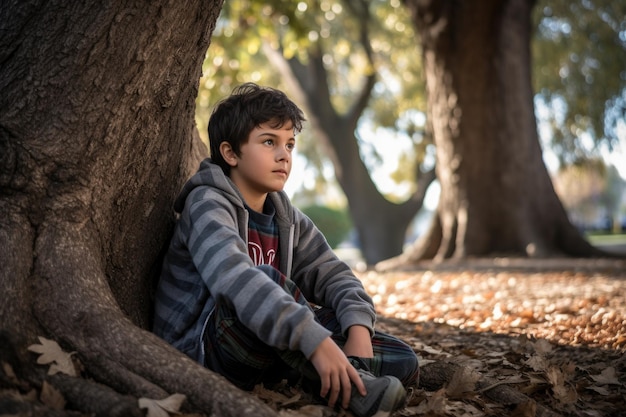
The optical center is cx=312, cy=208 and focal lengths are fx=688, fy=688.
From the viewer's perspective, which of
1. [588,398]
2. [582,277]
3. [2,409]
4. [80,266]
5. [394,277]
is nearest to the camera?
[2,409]

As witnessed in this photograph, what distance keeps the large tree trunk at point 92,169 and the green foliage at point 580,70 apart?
14.0m

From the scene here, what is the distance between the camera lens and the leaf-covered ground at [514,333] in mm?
2809

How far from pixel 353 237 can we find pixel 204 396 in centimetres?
5150

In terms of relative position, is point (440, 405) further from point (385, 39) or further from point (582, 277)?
point (385, 39)

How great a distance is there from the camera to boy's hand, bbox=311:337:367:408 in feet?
7.77

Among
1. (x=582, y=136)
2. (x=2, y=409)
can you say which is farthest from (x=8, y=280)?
(x=582, y=136)

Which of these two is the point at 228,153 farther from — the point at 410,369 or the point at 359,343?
the point at 410,369

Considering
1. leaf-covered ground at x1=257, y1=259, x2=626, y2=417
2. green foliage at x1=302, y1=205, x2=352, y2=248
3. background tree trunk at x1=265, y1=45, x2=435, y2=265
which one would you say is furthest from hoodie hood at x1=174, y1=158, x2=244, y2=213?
green foliage at x1=302, y1=205, x2=352, y2=248

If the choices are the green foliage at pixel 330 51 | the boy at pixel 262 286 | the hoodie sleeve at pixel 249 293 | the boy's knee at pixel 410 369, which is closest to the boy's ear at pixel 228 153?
the boy at pixel 262 286

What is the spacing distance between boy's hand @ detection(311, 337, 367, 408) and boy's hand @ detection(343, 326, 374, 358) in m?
0.34

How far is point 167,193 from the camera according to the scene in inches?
127

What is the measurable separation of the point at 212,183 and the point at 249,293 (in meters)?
0.66

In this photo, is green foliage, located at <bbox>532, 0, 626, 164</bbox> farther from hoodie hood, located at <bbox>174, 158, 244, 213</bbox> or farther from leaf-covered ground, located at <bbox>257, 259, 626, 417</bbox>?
hoodie hood, located at <bbox>174, 158, 244, 213</bbox>

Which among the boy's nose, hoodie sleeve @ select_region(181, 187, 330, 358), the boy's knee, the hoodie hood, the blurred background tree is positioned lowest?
the boy's knee
